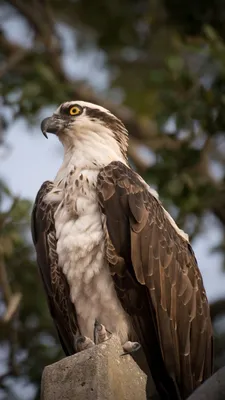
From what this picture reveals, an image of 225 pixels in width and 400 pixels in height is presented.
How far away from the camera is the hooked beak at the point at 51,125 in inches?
291

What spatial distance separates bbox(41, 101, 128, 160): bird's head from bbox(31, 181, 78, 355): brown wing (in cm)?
71

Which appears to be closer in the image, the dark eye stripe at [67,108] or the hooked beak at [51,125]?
the hooked beak at [51,125]

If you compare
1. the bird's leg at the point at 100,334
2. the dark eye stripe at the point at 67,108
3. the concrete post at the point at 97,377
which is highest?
the dark eye stripe at the point at 67,108

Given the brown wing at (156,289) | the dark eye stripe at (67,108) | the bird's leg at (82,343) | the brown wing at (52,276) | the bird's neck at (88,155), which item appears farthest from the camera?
the dark eye stripe at (67,108)

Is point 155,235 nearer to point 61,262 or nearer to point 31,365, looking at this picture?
point 61,262

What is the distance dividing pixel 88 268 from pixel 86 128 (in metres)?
1.46

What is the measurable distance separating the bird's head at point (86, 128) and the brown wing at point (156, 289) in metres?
0.64

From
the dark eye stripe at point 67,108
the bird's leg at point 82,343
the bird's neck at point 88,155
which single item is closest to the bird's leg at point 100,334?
the bird's leg at point 82,343

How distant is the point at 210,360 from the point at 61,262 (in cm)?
125

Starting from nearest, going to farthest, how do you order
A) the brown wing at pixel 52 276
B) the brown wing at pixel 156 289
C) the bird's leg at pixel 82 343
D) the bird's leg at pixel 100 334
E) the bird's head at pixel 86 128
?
the bird's leg at pixel 100 334
the bird's leg at pixel 82 343
the brown wing at pixel 156 289
the brown wing at pixel 52 276
the bird's head at pixel 86 128

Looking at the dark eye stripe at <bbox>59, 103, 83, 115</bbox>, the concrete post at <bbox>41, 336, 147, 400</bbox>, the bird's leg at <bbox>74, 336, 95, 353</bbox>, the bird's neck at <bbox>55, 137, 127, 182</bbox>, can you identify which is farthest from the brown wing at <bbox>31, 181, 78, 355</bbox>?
the concrete post at <bbox>41, 336, 147, 400</bbox>

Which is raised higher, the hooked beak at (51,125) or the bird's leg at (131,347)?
the hooked beak at (51,125)

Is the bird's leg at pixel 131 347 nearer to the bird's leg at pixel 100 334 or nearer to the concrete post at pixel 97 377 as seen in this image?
the bird's leg at pixel 100 334

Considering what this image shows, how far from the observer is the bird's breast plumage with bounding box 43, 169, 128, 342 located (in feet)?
21.1
